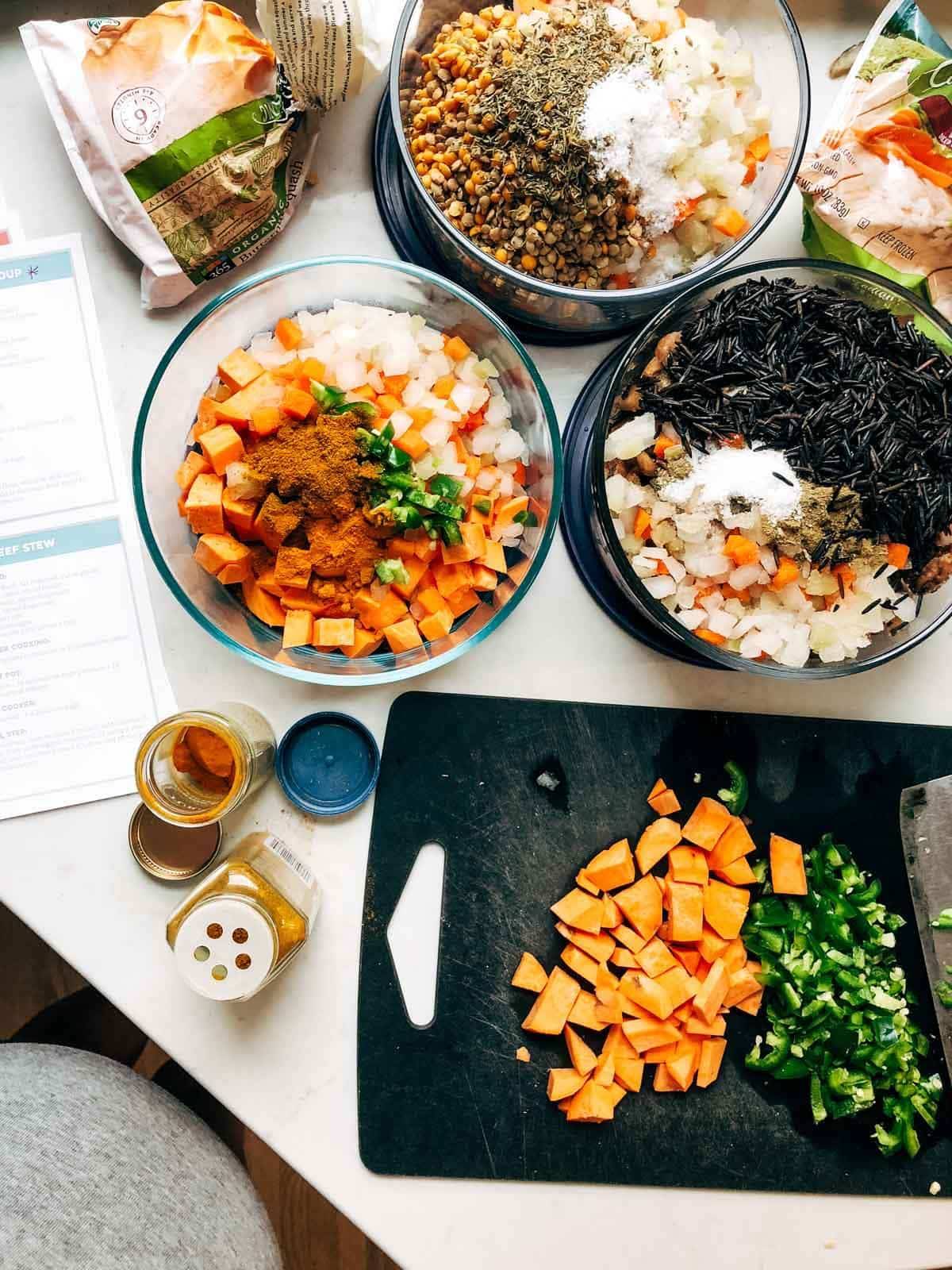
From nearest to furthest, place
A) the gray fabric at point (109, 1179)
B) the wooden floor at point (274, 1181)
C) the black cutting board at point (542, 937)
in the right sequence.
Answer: the gray fabric at point (109, 1179)
the black cutting board at point (542, 937)
the wooden floor at point (274, 1181)

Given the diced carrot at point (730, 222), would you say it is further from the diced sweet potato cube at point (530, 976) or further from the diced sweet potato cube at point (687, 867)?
the diced sweet potato cube at point (530, 976)

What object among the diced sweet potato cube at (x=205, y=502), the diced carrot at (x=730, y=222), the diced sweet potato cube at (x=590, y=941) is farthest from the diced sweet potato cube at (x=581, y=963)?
the diced carrot at (x=730, y=222)

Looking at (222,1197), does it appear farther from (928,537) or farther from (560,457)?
(928,537)

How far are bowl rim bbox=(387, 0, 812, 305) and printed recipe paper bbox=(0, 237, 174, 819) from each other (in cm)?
44

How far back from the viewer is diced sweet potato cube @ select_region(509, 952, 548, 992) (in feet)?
3.80

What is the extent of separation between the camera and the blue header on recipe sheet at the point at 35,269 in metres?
1.14

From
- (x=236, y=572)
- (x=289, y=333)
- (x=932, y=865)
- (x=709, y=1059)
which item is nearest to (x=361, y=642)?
(x=236, y=572)

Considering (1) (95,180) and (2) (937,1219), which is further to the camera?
(2) (937,1219)

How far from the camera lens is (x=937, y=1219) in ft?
3.92

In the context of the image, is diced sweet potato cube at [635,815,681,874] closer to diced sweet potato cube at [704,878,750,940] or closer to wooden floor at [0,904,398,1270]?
diced sweet potato cube at [704,878,750,940]

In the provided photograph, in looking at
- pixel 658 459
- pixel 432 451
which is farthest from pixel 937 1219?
pixel 432 451

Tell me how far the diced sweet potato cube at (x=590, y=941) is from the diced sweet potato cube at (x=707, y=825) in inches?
6.6

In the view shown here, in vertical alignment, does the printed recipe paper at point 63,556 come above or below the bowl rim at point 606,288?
below

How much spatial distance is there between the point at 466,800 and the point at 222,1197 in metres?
0.54
